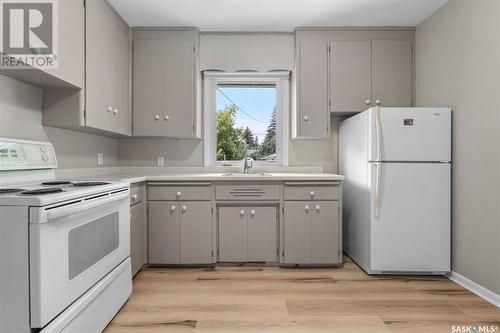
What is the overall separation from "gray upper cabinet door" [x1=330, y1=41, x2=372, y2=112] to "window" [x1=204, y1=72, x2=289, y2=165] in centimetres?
60

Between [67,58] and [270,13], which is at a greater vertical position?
[270,13]

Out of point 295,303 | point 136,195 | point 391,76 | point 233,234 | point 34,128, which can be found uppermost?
point 391,76

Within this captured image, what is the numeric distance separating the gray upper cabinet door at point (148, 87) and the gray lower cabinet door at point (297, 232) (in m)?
1.54

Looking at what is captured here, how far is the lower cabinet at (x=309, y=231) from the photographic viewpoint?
2.65 meters

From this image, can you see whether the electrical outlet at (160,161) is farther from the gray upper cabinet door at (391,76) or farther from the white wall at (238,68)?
the gray upper cabinet door at (391,76)

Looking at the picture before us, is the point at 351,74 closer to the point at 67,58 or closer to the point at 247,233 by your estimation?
the point at 247,233

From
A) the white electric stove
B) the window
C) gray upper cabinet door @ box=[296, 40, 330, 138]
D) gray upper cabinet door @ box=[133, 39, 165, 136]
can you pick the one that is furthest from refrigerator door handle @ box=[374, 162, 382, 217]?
gray upper cabinet door @ box=[133, 39, 165, 136]

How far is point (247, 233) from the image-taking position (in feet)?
8.77

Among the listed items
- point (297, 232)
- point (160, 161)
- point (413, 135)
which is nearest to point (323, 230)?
point (297, 232)

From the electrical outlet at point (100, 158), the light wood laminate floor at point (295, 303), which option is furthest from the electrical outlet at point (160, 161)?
the light wood laminate floor at point (295, 303)

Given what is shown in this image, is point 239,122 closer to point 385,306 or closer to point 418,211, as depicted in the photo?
point 418,211

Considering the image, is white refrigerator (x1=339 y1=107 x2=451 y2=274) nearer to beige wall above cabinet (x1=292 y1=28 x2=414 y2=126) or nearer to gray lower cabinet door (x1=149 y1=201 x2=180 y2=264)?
beige wall above cabinet (x1=292 y1=28 x2=414 y2=126)

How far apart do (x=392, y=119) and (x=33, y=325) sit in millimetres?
2631

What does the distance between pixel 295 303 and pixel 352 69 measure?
2.31m
